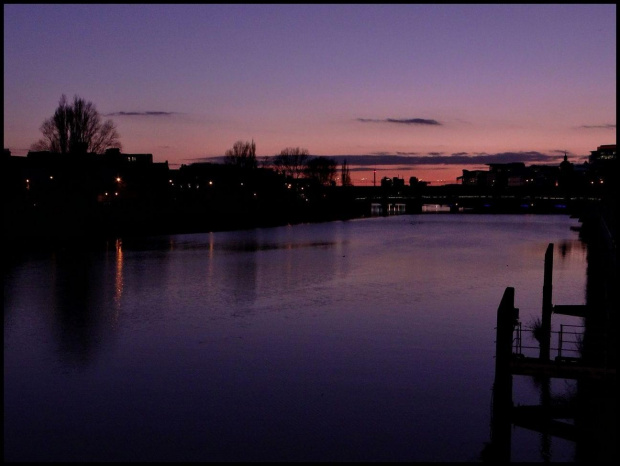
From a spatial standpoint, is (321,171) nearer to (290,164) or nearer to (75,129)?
(290,164)

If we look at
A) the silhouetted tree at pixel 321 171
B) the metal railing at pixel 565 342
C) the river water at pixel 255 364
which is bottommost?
the river water at pixel 255 364

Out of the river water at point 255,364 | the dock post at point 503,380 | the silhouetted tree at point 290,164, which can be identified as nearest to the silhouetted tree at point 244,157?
the silhouetted tree at point 290,164

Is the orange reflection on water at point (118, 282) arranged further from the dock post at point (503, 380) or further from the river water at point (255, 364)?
the dock post at point (503, 380)

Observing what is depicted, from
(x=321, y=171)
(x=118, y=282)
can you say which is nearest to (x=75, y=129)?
(x=118, y=282)

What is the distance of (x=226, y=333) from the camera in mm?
22688

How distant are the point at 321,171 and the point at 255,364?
426 feet

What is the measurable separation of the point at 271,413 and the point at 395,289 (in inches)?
753

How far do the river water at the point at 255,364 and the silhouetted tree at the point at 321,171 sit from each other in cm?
10712

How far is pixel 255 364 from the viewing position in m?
18.8

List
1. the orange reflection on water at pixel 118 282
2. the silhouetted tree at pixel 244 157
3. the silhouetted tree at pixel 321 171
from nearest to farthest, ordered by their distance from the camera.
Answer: the orange reflection on water at pixel 118 282 < the silhouetted tree at pixel 244 157 < the silhouetted tree at pixel 321 171

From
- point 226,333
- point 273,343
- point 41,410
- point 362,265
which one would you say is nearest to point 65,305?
point 226,333

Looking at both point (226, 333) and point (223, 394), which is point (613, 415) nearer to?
point (223, 394)

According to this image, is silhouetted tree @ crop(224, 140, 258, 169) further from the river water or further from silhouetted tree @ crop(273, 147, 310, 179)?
the river water

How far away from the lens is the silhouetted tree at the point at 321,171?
145750 mm
